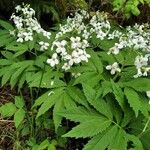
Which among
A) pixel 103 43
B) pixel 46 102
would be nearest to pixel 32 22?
pixel 103 43

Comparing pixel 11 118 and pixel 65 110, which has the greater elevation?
pixel 65 110

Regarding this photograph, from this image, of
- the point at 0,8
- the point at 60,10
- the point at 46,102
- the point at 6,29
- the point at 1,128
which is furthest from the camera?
the point at 60,10

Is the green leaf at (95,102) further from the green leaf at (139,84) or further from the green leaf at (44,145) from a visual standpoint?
the green leaf at (44,145)

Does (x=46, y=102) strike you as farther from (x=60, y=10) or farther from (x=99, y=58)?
(x=60, y=10)

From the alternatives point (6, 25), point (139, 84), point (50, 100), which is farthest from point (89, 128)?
point (6, 25)

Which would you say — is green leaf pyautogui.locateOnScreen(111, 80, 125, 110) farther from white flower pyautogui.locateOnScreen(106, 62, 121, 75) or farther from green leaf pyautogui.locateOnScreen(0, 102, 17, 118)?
green leaf pyautogui.locateOnScreen(0, 102, 17, 118)

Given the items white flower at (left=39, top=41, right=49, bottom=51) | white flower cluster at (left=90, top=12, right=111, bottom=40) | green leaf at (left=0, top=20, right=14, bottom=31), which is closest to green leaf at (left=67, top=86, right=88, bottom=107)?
white flower at (left=39, top=41, right=49, bottom=51)
